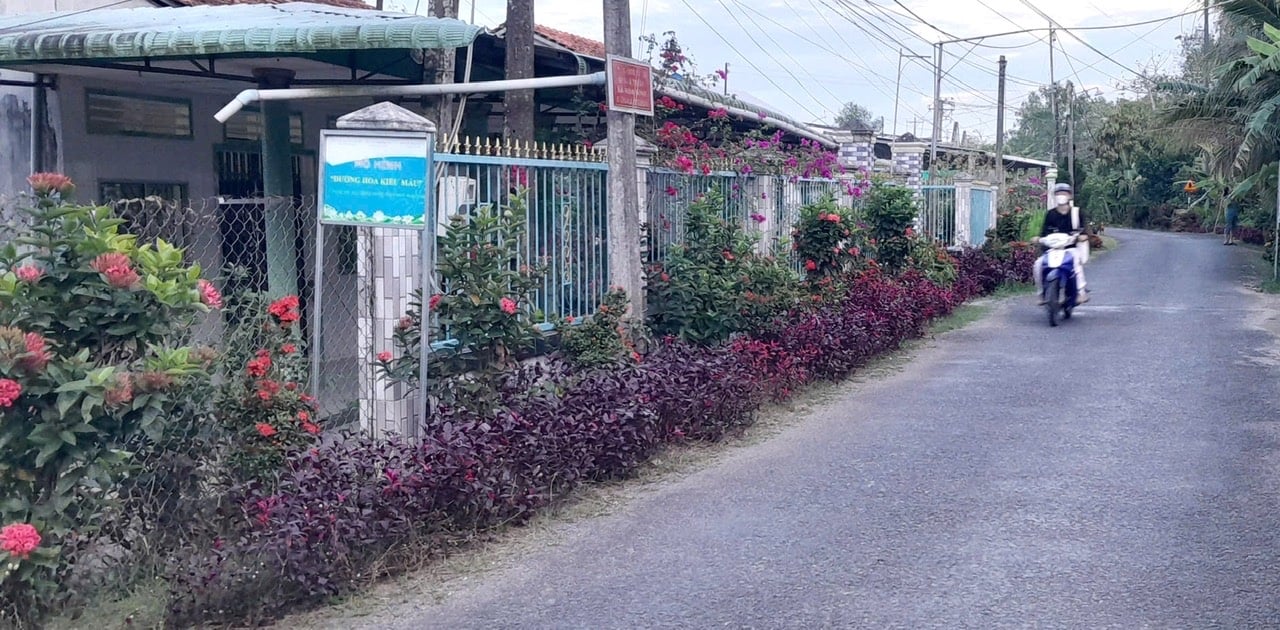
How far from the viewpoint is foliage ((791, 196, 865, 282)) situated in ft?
40.4

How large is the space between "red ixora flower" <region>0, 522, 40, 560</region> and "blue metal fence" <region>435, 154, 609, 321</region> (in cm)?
317

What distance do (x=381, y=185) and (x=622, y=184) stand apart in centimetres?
261

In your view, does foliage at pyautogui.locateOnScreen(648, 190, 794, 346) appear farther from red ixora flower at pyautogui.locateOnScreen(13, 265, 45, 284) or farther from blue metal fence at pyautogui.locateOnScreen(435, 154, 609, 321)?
red ixora flower at pyautogui.locateOnScreen(13, 265, 45, 284)

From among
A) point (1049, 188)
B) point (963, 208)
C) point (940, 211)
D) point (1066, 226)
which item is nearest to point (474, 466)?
point (1066, 226)

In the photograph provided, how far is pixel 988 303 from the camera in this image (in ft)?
58.5

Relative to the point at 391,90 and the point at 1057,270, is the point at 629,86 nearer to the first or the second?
the point at 391,90

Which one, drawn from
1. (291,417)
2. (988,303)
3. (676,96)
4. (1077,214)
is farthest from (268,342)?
(988,303)

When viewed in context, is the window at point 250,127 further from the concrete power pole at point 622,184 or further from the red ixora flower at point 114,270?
the red ixora flower at point 114,270

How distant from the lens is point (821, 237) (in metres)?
12.3

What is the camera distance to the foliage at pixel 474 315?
6723 mm

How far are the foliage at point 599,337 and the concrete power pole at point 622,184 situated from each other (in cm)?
73

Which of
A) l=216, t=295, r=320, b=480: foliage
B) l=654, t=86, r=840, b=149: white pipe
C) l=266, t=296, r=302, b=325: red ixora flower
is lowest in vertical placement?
l=216, t=295, r=320, b=480: foliage

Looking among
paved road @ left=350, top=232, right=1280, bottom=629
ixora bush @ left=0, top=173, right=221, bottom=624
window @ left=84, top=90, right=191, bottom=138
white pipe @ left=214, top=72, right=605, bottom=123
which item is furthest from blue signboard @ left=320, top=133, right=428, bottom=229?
window @ left=84, top=90, right=191, bottom=138

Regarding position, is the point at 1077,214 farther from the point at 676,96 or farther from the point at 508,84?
the point at 508,84
